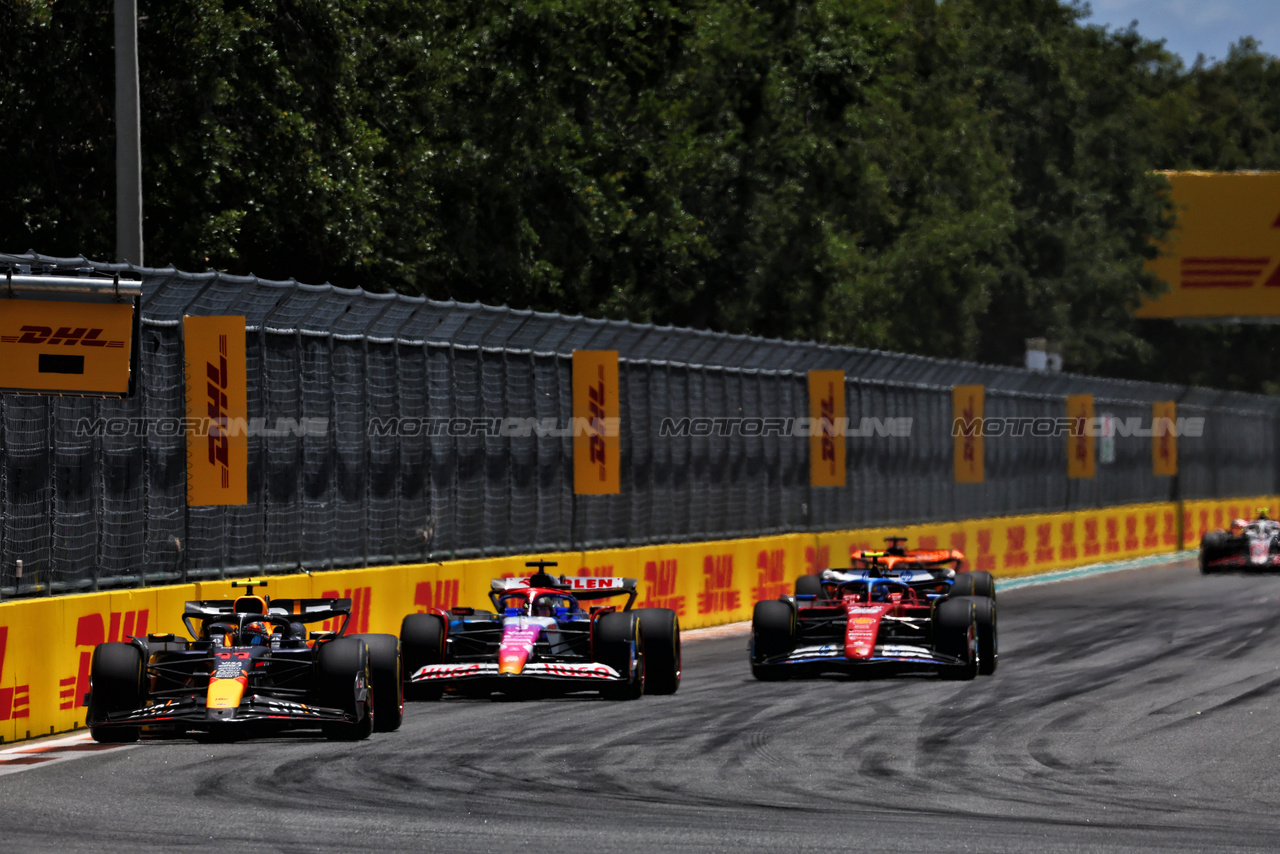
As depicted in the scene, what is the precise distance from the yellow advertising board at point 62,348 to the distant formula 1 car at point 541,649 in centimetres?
361

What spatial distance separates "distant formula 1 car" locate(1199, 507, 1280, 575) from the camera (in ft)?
119

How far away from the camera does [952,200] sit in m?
61.6

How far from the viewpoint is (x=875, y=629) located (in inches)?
692

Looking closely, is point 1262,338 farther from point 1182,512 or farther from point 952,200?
point 1182,512

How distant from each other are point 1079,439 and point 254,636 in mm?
29716

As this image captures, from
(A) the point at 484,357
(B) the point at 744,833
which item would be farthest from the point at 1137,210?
(B) the point at 744,833

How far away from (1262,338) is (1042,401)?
135 ft

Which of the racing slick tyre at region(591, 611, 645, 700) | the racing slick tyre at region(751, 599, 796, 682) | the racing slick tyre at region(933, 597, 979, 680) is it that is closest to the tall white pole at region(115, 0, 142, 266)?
the racing slick tyre at region(591, 611, 645, 700)

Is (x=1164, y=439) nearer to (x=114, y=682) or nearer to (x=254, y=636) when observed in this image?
(x=254, y=636)

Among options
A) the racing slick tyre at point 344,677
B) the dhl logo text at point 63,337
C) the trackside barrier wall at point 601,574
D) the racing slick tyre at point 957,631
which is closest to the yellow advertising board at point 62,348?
the dhl logo text at point 63,337

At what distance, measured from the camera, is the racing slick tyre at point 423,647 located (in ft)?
52.1

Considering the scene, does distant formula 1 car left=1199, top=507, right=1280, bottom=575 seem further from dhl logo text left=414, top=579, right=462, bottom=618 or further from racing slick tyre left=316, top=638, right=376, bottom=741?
racing slick tyre left=316, top=638, right=376, bottom=741

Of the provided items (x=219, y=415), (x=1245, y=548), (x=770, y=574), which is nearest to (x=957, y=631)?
(x=219, y=415)

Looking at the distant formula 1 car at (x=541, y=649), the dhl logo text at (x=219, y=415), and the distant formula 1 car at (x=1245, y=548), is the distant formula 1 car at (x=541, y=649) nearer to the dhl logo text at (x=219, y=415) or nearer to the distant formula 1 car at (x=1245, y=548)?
the dhl logo text at (x=219, y=415)
